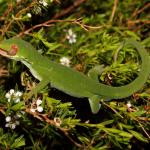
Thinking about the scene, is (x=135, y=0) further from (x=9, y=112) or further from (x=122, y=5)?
(x=9, y=112)

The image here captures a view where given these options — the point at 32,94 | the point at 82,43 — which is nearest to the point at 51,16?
the point at 82,43

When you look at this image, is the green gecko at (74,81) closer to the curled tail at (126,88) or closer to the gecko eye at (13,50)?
the curled tail at (126,88)

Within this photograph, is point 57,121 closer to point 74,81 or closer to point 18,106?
point 18,106

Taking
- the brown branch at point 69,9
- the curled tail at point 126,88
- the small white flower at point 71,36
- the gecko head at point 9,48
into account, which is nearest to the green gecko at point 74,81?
the curled tail at point 126,88

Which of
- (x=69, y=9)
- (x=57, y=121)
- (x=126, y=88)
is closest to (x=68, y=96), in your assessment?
(x=126, y=88)

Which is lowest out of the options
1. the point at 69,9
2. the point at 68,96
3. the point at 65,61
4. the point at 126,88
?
the point at 68,96
